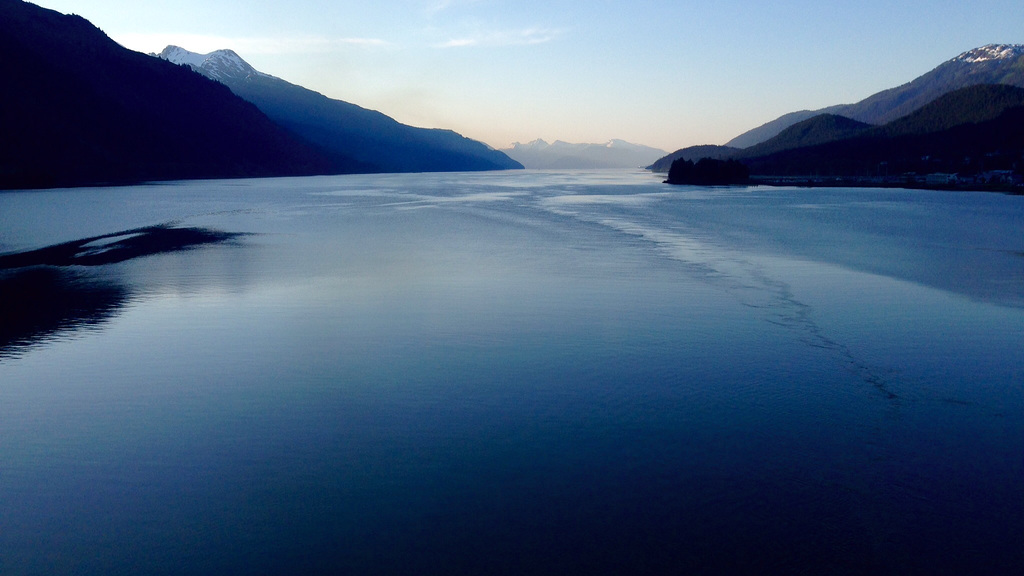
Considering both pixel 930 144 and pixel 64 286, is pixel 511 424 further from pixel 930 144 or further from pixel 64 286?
pixel 930 144

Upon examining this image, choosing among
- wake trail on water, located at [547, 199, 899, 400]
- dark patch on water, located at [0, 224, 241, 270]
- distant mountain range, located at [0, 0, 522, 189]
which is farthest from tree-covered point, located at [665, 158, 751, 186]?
dark patch on water, located at [0, 224, 241, 270]

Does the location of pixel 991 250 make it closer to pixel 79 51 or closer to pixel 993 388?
pixel 993 388

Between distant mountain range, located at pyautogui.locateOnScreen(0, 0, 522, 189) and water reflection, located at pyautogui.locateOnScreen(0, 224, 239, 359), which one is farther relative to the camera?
distant mountain range, located at pyautogui.locateOnScreen(0, 0, 522, 189)

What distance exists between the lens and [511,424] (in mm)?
7957

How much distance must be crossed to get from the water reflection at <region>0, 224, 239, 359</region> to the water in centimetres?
16

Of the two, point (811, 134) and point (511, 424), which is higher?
point (811, 134)

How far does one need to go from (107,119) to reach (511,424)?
128846 mm

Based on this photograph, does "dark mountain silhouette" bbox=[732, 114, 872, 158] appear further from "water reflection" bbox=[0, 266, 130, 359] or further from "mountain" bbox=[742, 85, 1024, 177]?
"water reflection" bbox=[0, 266, 130, 359]

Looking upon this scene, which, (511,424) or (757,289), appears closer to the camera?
(511,424)

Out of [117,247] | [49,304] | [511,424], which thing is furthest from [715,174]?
[511,424]

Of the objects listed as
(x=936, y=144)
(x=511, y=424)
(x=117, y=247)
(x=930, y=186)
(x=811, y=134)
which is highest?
(x=811, y=134)

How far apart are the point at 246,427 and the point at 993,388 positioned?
975 cm

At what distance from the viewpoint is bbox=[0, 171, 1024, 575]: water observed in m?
5.43

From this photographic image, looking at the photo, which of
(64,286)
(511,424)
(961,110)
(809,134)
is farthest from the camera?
(809,134)
